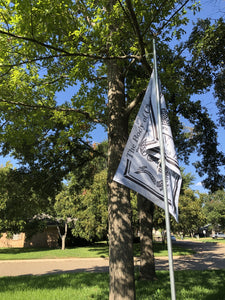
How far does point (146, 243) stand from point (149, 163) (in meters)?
7.02

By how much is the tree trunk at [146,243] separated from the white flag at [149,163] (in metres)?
6.79

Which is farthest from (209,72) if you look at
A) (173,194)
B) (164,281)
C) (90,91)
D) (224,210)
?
(224,210)

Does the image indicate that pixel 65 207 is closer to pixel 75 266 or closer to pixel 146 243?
pixel 75 266

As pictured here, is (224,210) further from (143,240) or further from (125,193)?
(125,193)

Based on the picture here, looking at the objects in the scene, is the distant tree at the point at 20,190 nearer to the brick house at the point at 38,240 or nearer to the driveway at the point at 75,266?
the driveway at the point at 75,266

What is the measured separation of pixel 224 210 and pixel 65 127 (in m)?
50.6

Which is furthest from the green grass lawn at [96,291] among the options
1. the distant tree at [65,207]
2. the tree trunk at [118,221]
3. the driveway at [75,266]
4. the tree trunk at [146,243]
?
the distant tree at [65,207]

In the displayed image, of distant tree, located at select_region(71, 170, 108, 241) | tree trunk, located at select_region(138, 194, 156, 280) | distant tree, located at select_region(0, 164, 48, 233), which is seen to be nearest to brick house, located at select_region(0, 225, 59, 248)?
distant tree, located at select_region(71, 170, 108, 241)

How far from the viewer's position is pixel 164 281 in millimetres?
8406

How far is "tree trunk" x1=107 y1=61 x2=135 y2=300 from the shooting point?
4.08 m

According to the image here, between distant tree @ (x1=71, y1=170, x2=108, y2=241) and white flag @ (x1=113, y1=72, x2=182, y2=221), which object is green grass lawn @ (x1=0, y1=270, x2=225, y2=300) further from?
distant tree @ (x1=71, y1=170, x2=108, y2=241)

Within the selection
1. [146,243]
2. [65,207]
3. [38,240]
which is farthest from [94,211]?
[38,240]

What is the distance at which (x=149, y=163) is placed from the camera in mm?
3107

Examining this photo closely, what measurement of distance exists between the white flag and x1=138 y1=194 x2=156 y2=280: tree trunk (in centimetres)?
679
